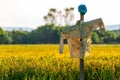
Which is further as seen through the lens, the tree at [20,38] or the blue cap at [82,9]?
the tree at [20,38]

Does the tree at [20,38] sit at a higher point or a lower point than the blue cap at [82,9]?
higher

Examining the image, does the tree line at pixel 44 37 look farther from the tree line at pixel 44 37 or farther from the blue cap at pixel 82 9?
the blue cap at pixel 82 9

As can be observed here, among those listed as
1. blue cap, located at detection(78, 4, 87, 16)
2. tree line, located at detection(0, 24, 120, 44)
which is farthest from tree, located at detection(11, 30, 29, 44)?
blue cap, located at detection(78, 4, 87, 16)

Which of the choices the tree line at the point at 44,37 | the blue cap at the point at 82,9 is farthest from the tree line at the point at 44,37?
the blue cap at the point at 82,9

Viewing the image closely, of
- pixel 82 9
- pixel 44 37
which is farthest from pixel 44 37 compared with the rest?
pixel 82 9

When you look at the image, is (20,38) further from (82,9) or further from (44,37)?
(82,9)

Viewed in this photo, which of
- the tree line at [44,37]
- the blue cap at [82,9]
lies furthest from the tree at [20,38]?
the blue cap at [82,9]

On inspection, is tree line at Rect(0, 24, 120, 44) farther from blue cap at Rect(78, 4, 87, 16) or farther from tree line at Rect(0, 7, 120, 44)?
blue cap at Rect(78, 4, 87, 16)

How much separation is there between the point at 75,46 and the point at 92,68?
3802 mm

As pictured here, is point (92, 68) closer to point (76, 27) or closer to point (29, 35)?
point (76, 27)

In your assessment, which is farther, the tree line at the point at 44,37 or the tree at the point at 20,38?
the tree at the point at 20,38

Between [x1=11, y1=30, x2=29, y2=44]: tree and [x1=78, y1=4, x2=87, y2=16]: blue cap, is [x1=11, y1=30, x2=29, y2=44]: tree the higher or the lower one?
the higher one

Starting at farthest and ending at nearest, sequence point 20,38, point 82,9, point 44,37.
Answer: point 20,38 → point 44,37 → point 82,9

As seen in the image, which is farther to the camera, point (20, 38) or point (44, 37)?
point (20, 38)
